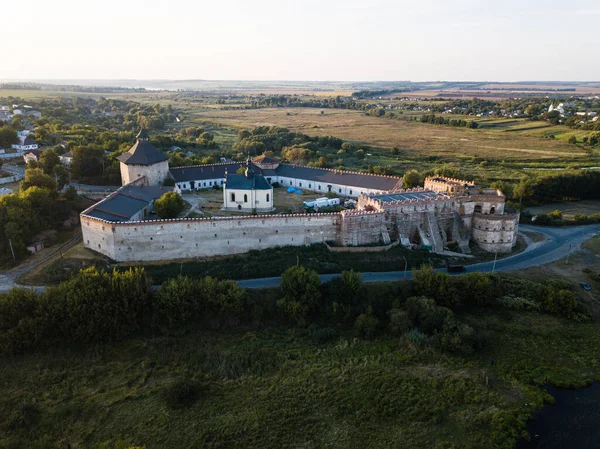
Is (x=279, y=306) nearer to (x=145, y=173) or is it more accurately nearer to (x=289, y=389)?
(x=289, y=389)

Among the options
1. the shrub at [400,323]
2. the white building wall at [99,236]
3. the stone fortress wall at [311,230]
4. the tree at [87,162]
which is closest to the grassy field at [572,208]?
the stone fortress wall at [311,230]

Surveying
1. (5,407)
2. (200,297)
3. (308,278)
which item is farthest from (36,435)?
(308,278)

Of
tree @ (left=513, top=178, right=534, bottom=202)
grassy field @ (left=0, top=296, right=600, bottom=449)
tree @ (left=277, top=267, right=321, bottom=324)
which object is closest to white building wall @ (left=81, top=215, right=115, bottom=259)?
grassy field @ (left=0, top=296, right=600, bottom=449)

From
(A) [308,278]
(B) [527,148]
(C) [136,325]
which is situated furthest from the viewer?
(B) [527,148]

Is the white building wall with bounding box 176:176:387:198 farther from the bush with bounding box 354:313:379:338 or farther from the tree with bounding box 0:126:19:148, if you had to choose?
the tree with bounding box 0:126:19:148

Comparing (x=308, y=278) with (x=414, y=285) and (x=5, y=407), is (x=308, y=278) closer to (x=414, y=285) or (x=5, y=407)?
(x=414, y=285)

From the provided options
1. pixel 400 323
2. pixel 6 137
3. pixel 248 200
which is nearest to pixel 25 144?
pixel 6 137
